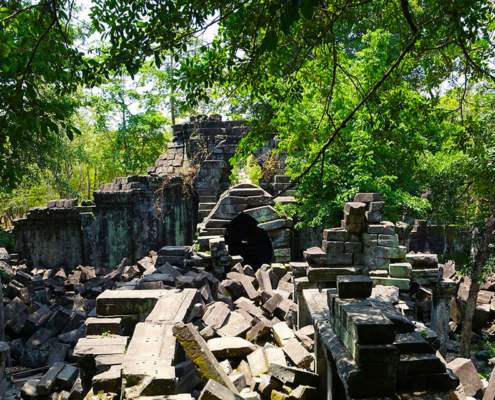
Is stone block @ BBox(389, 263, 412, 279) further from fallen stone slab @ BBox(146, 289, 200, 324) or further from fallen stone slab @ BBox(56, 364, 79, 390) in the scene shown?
fallen stone slab @ BBox(56, 364, 79, 390)

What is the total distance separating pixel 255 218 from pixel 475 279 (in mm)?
5818

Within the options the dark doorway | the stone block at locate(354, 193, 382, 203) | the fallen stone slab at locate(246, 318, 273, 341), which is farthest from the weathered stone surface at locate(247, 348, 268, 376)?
the dark doorway

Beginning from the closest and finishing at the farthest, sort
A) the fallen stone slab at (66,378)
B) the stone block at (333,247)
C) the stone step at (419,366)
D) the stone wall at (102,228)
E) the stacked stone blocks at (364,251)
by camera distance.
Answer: the stone step at (419,366), the fallen stone slab at (66,378), the stacked stone blocks at (364,251), the stone block at (333,247), the stone wall at (102,228)

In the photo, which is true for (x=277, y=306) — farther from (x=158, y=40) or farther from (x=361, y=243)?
(x=158, y=40)

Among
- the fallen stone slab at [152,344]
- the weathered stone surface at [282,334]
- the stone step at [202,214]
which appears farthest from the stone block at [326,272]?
the stone step at [202,214]

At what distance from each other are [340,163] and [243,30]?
270 inches

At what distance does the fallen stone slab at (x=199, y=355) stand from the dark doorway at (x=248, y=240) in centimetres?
1059

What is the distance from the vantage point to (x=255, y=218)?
11383 mm

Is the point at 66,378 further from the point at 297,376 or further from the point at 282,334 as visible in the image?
the point at 297,376

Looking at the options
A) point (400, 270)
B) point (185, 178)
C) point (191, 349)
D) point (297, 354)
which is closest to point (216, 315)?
point (297, 354)

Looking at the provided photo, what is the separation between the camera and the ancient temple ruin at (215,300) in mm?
3480

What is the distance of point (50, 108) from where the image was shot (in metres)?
3.36

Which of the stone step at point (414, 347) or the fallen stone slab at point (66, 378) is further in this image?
the fallen stone slab at point (66, 378)

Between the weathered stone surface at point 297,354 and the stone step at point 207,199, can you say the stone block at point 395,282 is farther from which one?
the stone step at point 207,199
